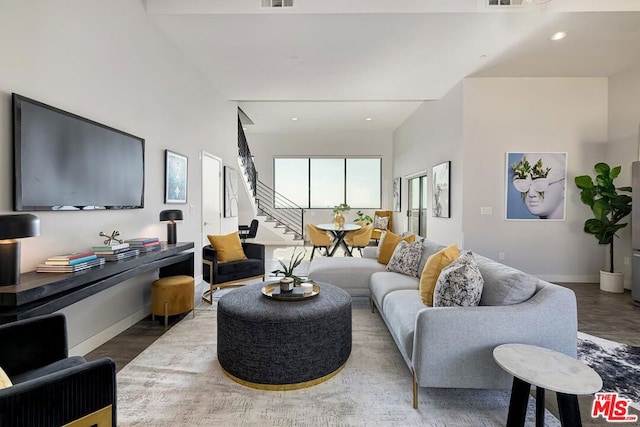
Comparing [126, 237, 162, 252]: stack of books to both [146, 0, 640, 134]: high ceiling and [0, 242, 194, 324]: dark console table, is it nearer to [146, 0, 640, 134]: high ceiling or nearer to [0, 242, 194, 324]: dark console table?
[0, 242, 194, 324]: dark console table

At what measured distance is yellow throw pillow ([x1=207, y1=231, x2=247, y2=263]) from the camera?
4.27m

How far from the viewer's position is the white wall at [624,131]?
4559 mm

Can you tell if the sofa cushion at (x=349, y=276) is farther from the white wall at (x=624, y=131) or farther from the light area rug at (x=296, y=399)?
the white wall at (x=624, y=131)

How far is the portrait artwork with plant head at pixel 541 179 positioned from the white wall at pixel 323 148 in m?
5.39

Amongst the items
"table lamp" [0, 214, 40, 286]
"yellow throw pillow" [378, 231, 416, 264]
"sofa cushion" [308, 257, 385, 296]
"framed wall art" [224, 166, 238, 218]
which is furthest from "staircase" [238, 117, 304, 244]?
"table lamp" [0, 214, 40, 286]

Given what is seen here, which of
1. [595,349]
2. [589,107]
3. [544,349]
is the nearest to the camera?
[544,349]

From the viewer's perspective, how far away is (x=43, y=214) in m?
2.19

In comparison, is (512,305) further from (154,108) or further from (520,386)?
(154,108)

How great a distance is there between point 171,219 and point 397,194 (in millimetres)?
7337

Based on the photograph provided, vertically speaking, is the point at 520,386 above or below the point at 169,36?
below

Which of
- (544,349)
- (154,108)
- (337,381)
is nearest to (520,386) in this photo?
(544,349)

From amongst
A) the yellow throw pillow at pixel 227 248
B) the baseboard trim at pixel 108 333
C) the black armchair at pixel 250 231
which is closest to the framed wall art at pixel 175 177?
the yellow throw pillow at pixel 227 248

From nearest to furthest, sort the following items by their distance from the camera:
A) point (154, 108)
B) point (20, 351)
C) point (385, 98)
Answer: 1. point (20, 351)
2. point (154, 108)
3. point (385, 98)

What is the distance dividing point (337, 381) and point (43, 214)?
7.90 ft
